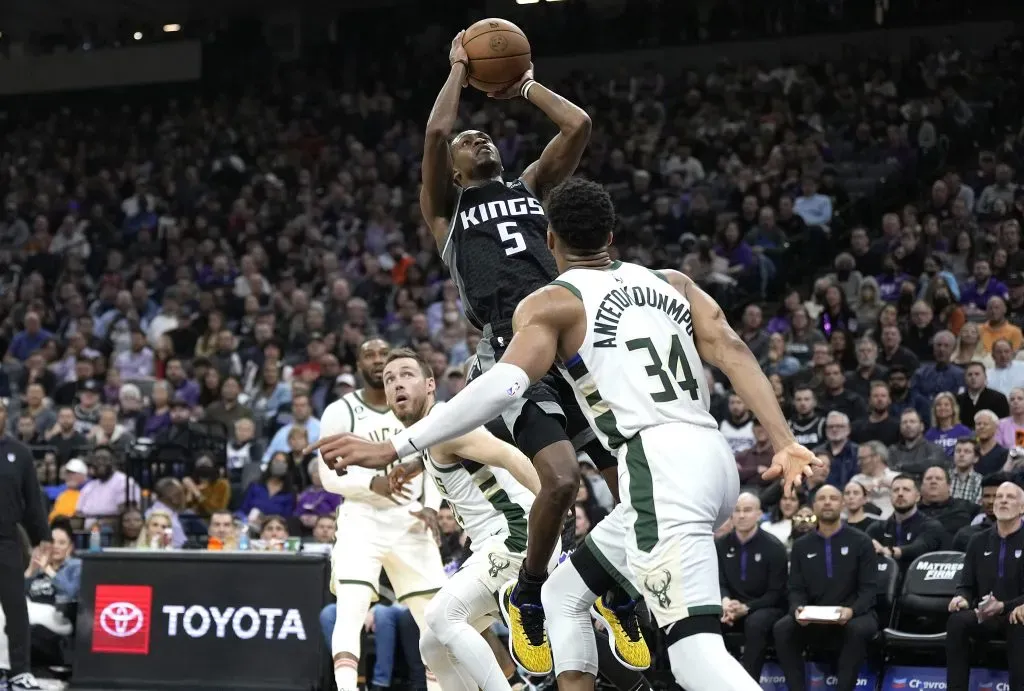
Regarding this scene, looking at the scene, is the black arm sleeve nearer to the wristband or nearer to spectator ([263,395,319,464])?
spectator ([263,395,319,464])

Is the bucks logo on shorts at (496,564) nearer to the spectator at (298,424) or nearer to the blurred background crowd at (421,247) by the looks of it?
the blurred background crowd at (421,247)

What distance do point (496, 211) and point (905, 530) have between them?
19.2ft

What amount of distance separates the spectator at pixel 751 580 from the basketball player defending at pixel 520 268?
4336 millimetres

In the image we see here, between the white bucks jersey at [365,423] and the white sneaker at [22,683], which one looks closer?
the white bucks jersey at [365,423]

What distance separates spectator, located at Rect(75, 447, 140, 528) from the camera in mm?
14062

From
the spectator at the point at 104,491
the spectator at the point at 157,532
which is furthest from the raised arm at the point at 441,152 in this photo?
the spectator at the point at 104,491

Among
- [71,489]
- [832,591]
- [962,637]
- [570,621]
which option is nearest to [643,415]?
[570,621]

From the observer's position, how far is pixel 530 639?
19.5 feet

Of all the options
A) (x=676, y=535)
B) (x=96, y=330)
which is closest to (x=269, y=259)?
(x=96, y=330)

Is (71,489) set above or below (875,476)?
below

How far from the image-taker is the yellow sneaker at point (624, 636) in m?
5.88

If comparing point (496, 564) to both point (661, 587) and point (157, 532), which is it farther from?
point (157, 532)

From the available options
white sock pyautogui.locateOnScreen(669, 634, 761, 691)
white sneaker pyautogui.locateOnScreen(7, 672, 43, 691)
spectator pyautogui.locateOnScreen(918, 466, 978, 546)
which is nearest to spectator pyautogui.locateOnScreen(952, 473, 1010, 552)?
spectator pyautogui.locateOnScreen(918, 466, 978, 546)

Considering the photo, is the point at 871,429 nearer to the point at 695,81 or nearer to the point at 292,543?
the point at 292,543
